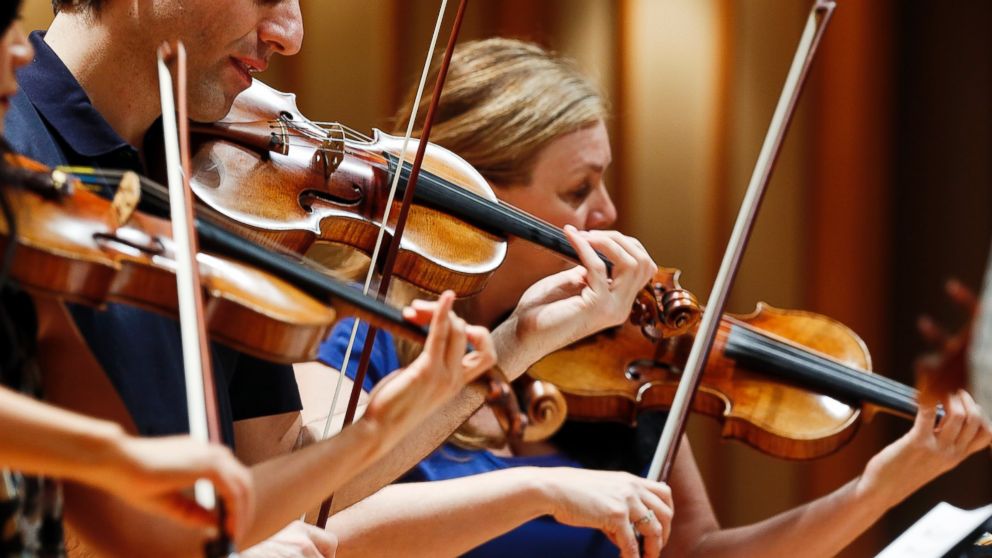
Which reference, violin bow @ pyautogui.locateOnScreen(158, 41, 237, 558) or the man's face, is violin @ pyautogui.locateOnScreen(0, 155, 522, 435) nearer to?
violin bow @ pyautogui.locateOnScreen(158, 41, 237, 558)

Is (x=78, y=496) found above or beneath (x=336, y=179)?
beneath

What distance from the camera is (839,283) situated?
2699 millimetres

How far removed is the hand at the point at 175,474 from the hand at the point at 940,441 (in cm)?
107

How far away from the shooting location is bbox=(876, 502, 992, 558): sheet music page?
1172 millimetres

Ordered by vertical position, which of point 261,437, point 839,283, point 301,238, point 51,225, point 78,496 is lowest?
point 839,283

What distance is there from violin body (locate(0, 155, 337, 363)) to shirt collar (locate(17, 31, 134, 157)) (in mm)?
301

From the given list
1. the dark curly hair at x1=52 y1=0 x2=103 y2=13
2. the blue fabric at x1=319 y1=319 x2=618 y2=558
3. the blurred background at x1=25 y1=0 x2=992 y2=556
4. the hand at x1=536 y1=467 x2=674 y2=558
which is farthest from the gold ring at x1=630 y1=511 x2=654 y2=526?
the blurred background at x1=25 y1=0 x2=992 y2=556

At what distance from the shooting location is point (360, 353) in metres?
1.57

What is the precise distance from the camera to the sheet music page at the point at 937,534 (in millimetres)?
1172

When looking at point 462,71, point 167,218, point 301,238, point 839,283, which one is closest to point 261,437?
point 301,238

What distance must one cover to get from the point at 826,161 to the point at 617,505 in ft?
5.29

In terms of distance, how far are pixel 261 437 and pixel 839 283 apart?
1.75m

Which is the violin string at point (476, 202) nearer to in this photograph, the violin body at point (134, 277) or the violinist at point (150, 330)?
the violinist at point (150, 330)

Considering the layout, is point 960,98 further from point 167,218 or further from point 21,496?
point 21,496
